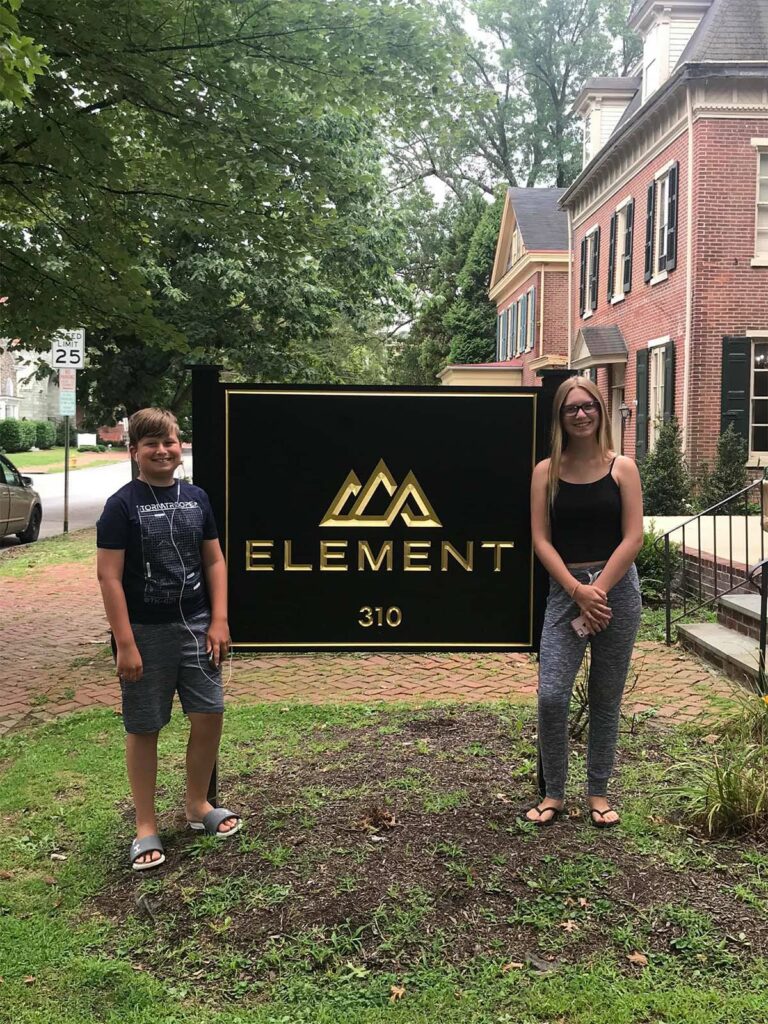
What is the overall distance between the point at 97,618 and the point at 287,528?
5435mm

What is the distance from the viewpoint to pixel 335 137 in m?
15.2

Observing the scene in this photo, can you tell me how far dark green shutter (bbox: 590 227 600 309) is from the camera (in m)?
23.1

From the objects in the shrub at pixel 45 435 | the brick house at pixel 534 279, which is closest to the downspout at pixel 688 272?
the brick house at pixel 534 279

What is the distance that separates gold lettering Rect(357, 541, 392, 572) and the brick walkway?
1479 mm

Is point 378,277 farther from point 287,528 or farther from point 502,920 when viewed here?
point 502,920

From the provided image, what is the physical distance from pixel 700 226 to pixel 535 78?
125 ft

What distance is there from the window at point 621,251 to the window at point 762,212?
4194mm

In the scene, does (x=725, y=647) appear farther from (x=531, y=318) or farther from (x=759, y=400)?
(x=531, y=318)

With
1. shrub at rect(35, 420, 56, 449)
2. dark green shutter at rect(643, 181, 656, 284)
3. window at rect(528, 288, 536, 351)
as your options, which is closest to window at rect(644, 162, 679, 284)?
dark green shutter at rect(643, 181, 656, 284)

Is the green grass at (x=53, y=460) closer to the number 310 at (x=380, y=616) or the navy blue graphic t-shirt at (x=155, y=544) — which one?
the number 310 at (x=380, y=616)

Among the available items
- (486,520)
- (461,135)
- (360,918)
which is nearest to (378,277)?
(461,135)

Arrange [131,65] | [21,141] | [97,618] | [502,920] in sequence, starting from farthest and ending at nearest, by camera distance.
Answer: [97,618] → [21,141] → [131,65] → [502,920]

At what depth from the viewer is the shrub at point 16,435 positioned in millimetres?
46812

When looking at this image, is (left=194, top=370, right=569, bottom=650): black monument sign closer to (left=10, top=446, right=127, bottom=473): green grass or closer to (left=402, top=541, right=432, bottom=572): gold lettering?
(left=402, top=541, right=432, bottom=572): gold lettering
